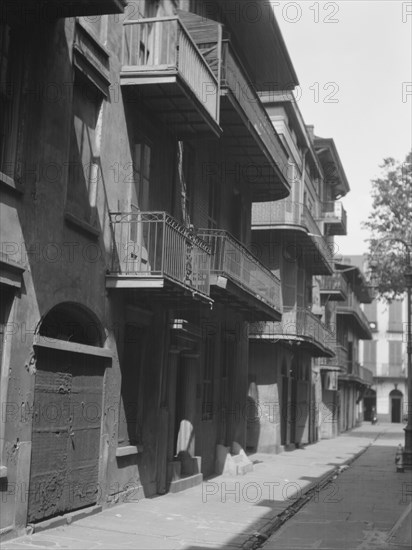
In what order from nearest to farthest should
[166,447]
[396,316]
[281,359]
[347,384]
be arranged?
[166,447] → [281,359] → [347,384] → [396,316]

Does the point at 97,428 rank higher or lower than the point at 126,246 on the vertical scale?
lower

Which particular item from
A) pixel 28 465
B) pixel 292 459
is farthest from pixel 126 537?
pixel 292 459

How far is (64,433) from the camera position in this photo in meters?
10.6

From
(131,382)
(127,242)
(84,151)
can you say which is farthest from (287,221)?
(84,151)

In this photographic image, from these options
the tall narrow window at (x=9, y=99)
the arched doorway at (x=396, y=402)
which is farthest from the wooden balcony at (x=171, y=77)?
the arched doorway at (x=396, y=402)

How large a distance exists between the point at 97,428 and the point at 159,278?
2.32 metres

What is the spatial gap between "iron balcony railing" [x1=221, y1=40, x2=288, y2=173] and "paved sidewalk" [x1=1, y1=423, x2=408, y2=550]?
23.0 ft

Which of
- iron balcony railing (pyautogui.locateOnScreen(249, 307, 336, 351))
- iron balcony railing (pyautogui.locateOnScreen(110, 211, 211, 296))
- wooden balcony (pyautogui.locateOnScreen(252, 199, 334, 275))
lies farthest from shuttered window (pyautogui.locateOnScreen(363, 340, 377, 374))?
iron balcony railing (pyautogui.locateOnScreen(110, 211, 211, 296))

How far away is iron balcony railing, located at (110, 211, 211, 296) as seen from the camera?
11.8 meters

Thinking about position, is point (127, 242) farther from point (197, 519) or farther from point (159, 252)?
point (197, 519)

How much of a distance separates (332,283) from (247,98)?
23.6 m

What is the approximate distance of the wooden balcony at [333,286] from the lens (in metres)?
38.2

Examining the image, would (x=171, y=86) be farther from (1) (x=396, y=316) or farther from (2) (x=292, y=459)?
(1) (x=396, y=316)

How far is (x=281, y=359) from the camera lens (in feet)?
87.9
